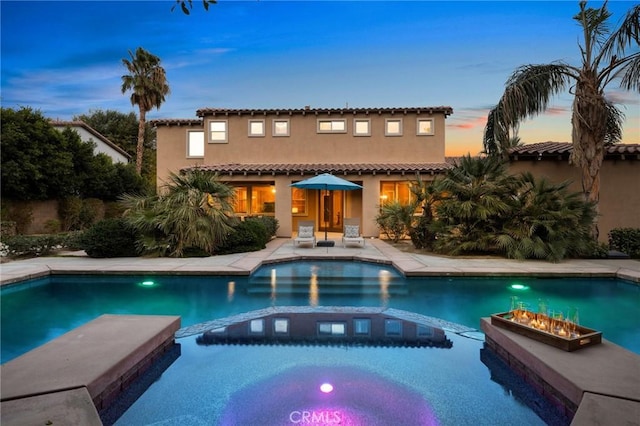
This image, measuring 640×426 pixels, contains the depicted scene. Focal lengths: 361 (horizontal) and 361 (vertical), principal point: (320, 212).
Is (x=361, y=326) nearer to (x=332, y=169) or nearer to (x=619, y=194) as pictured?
(x=332, y=169)

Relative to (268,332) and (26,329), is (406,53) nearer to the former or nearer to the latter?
(268,332)

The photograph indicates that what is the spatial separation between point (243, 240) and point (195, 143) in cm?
1021

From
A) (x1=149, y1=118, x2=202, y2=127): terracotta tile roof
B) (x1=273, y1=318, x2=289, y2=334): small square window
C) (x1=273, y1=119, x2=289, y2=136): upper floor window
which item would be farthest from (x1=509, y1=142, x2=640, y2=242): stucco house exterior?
(x1=149, y1=118, x2=202, y2=127): terracotta tile roof

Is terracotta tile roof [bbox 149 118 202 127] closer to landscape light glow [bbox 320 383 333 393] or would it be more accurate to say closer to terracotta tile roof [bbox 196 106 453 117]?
terracotta tile roof [bbox 196 106 453 117]

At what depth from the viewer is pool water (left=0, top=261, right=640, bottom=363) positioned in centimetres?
665

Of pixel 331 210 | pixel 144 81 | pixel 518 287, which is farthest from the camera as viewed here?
pixel 144 81

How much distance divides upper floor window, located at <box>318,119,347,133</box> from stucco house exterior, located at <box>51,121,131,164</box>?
705 inches

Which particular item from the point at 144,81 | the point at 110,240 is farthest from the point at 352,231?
the point at 144,81

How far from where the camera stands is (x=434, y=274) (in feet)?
31.7

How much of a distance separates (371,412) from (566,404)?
1.96 metres

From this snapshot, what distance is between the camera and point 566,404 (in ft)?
11.9

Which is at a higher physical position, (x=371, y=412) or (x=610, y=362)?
(x=610, y=362)

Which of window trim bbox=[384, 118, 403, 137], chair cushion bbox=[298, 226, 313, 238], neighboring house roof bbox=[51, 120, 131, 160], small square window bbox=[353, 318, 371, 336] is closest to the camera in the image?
small square window bbox=[353, 318, 371, 336]

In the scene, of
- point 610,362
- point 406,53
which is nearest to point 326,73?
point 406,53
